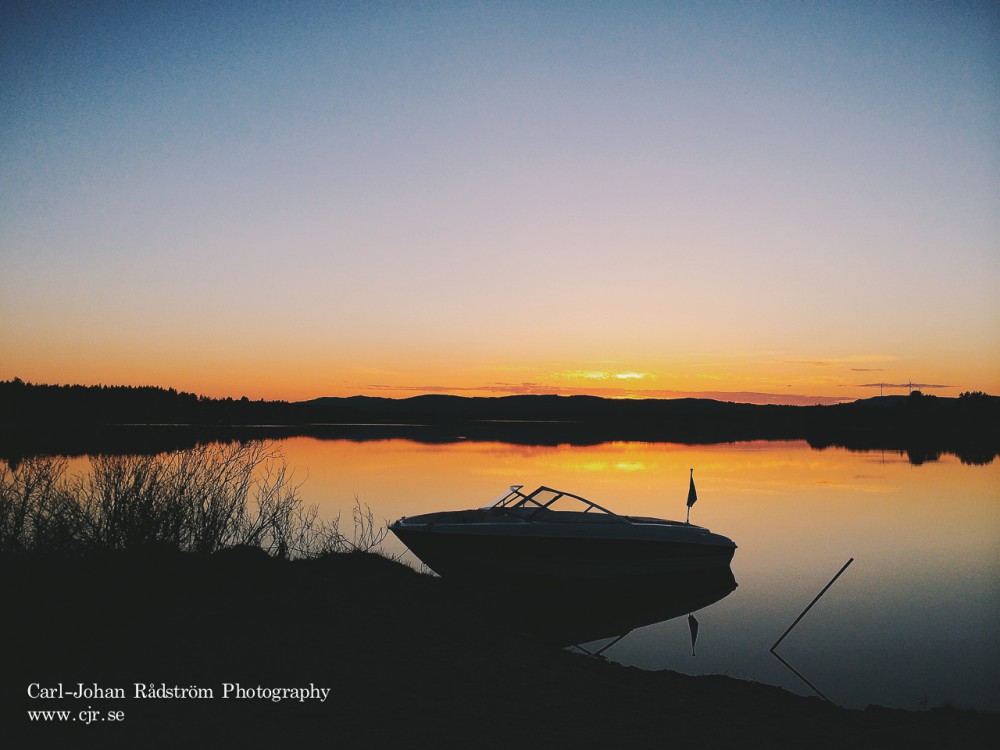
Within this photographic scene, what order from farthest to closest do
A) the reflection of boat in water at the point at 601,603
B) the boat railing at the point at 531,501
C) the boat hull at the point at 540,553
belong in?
the boat railing at the point at 531,501 → the boat hull at the point at 540,553 → the reflection of boat in water at the point at 601,603

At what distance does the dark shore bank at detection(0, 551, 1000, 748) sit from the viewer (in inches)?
243

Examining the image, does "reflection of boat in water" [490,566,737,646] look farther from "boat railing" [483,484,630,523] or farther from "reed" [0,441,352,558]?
"reed" [0,441,352,558]

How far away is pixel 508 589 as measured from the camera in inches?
529

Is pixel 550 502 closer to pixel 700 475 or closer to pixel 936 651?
pixel 936 651

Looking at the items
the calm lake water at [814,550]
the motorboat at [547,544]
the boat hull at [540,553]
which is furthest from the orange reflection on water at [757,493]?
the boat hull at [540,553]

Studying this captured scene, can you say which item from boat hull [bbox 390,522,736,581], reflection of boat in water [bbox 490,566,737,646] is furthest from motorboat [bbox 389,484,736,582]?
reflection of boat in water [bbox 490,566,737,646]

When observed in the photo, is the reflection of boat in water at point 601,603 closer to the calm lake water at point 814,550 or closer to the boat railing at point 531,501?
the calm lake water at point 814,550

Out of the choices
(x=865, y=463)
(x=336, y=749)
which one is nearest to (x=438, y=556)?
(x=336, y=749)

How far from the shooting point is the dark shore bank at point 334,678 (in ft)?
20.3

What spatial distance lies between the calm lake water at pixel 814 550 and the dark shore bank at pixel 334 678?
257 cm

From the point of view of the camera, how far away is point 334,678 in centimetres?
746

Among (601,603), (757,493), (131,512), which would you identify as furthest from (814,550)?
(131,512)

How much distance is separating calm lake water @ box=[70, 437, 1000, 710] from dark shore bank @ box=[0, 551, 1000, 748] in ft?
8.43

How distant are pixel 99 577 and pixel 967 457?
6519 centimetres
